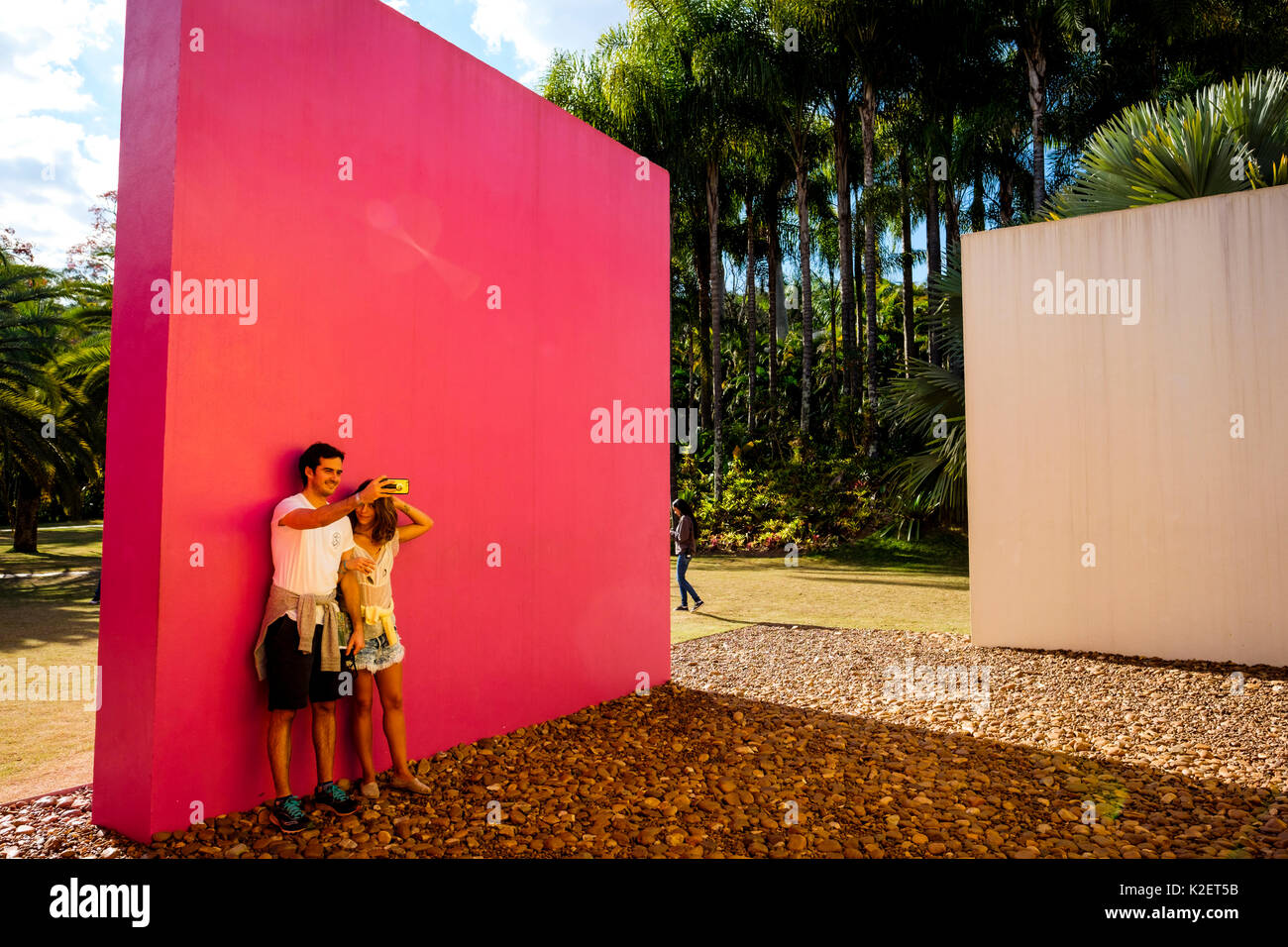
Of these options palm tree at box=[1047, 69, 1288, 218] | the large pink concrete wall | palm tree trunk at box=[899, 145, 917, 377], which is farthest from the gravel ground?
palm tree trunk at box=[899, 145, 917, 377]

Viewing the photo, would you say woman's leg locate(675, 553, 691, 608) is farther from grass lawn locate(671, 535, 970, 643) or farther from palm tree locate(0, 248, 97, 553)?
palm tree locate(0, 248, 97, 553)

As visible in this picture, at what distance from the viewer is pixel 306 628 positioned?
3.74 metres

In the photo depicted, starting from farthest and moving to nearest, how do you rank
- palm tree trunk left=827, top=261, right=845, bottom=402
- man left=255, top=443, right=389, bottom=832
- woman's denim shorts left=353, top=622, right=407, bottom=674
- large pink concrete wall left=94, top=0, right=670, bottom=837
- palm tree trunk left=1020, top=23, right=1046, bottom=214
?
palm tree trunk left=827, top=261, right=845, bottom=402, palm tree trunk left=1020, top=23, right=1046, bottom=214, woman's denim shorts left=353, top=622, right=407, bottom=674, man left=255, top=443, right=389, bottom=832, large pink concrete wall left=94, top=0, right=670, bottom=837

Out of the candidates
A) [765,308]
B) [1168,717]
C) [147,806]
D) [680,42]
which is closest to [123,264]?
[147,806]

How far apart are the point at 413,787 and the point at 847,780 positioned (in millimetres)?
2324

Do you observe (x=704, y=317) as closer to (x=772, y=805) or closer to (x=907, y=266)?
(x=907, y=266)

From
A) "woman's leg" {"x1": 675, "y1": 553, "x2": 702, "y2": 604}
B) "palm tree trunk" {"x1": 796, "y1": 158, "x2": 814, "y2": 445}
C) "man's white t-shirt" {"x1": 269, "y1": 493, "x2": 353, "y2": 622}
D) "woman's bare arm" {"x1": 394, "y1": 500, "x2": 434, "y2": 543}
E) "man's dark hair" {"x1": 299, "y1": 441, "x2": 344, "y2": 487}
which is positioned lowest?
"woman's leg" {"x1": 675, "y1": 553, "x2": 702, "y2": 604}

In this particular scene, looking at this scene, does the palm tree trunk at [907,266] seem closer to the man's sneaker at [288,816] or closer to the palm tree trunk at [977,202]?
the palm tree trunk at [977,202]

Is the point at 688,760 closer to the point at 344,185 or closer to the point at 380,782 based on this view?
the point at 380,782

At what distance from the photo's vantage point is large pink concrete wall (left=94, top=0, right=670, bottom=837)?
3.58 meters

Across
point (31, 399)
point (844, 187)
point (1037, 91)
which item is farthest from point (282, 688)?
point (844, 187)

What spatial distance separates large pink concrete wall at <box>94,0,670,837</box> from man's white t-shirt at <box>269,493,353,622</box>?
115 mm

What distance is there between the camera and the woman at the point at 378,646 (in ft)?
13.4

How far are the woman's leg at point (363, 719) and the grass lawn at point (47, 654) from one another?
5.07 feet
